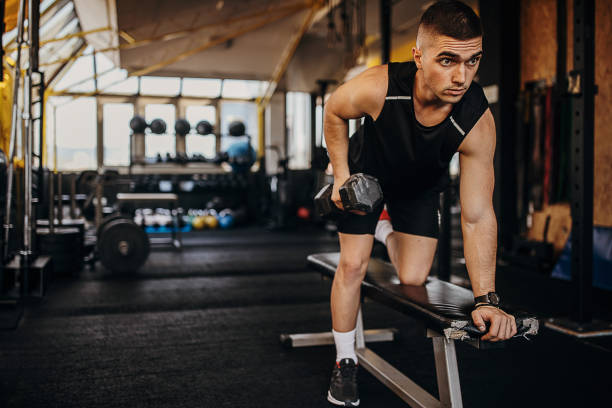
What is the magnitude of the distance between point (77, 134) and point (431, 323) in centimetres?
928

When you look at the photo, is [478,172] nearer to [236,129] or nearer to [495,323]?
[495,323]

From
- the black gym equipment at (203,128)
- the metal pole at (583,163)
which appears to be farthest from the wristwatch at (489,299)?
the black gym equipment at (203,128)

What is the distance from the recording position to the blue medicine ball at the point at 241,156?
7687 mm

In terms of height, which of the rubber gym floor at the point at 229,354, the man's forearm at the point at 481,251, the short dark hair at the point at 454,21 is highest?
the short dark hair at the point at 454,21

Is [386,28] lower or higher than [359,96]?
higher

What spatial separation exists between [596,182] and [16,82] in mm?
3481

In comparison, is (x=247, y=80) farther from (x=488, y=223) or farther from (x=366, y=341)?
(x=488, y=223)

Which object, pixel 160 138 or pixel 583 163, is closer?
pixel 583 163

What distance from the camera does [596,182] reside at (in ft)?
11.5

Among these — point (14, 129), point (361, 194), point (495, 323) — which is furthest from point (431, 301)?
point (14, 129)

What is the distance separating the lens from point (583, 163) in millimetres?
2275

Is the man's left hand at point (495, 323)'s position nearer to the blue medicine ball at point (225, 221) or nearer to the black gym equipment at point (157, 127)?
the blue medicine ball at point (225, 221)

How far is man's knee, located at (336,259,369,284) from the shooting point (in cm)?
163

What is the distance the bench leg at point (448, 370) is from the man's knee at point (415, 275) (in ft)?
1.05
